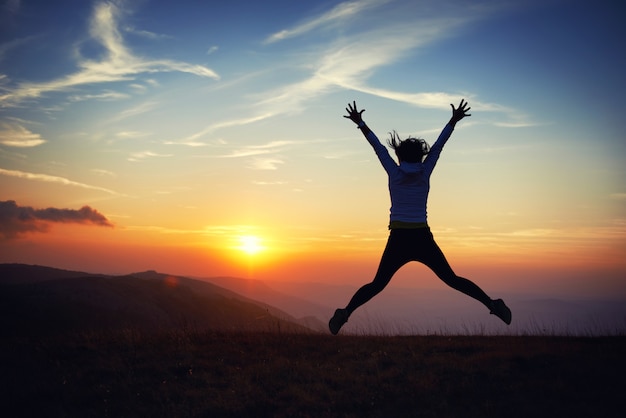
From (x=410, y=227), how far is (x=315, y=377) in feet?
9.54

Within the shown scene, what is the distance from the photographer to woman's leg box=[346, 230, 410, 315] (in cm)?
734

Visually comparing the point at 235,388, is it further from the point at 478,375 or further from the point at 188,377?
the point at 478,375

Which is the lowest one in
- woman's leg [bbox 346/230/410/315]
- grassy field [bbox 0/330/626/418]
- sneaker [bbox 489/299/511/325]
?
grassy field [bbox 0/330/626/418]

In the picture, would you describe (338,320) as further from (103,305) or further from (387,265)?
(103,305)

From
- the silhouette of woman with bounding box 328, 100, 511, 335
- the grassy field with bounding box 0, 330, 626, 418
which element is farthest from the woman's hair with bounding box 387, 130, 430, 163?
the grassy field with bounding box 0, 330, 626, 418

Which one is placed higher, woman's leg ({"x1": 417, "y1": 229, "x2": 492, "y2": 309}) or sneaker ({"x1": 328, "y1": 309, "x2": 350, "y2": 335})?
woman's leg ({"x1": 417, "y1": 229, "x2": 492, "y2": 309})

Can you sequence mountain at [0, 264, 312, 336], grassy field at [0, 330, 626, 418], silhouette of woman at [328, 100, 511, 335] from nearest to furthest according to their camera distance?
grassy field at [0, 330, 626, 418] → silhouette of woman at [328, 100, 511, 335] → mountain at [0, 264, 312, 336]

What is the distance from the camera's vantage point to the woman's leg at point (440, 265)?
734 centimetres

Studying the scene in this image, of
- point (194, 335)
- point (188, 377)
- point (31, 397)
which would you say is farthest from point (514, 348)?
point (31, 397)

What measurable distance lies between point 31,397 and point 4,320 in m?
35.3

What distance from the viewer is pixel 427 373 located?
7887 mm

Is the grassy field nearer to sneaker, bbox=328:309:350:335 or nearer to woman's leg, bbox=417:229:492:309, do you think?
sneaker, bbox=328:309:350:335

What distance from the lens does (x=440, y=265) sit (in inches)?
291

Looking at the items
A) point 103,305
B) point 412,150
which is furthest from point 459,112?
point 103,305
